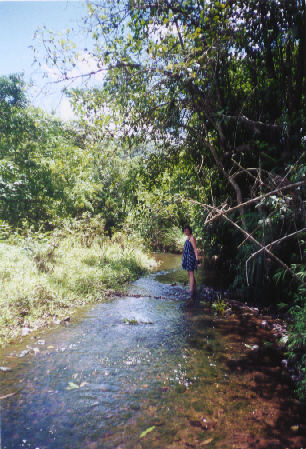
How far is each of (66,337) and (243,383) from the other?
3325 mm

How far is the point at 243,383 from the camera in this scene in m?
3.99

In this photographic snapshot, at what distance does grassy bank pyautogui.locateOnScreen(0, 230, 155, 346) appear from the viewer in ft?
19.8

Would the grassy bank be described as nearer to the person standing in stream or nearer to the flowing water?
the flowing water

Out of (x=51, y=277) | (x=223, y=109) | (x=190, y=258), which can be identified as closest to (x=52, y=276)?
(x=51, y=277)

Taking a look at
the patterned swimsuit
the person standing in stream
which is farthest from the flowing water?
the patterned swimsuit

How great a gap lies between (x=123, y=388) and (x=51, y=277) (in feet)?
16.0

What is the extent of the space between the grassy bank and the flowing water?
0.70 metres

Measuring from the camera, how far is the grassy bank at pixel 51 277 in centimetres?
604

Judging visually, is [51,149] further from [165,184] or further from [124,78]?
[124,78]

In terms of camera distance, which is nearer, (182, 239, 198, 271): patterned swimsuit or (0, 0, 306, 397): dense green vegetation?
(0, 0, 306, 397): dense green vegetation

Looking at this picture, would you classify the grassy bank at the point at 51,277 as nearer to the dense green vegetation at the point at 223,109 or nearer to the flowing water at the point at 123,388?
the flowing water at the point at 123,388

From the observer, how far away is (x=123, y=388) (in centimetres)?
385

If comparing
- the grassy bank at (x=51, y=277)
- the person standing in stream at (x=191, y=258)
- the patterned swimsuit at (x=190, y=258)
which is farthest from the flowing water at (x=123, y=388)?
the patterned swimsuit at (x=190, y=258)

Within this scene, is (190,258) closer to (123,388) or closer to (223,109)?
(223,109)
